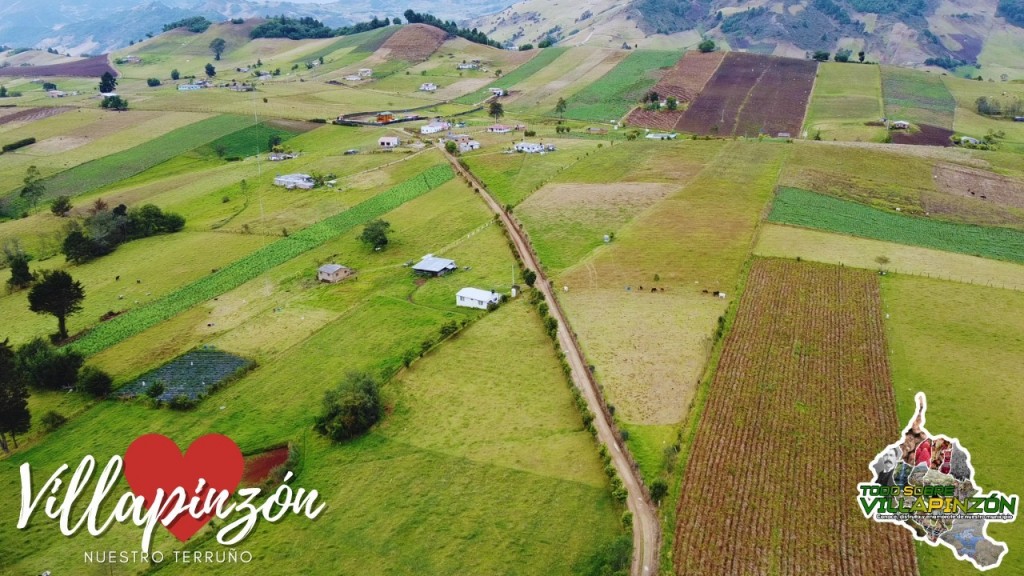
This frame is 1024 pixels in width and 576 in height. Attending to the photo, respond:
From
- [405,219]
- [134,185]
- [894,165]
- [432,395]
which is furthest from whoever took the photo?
[134,185]

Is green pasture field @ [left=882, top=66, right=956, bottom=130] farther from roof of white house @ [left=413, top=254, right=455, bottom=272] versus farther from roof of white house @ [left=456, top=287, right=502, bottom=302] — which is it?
roof of white house @ [left=456, top=287, right=502, bottom=302]

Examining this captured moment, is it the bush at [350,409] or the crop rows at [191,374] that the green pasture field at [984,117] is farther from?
the crop rows at [191,374]

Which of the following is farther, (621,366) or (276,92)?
(276,92)

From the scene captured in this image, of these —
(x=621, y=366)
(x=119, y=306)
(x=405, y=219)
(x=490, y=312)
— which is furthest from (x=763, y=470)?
(x=119, y=306)

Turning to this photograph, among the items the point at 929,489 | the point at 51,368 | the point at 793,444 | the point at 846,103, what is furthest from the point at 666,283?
the point at 846,103

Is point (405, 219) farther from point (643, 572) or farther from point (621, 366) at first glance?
point (643, 572)

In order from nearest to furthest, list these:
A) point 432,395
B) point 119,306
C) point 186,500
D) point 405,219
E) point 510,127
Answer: point 186,500, point 432,395, point 119,306, point 405,219, point 510,127
